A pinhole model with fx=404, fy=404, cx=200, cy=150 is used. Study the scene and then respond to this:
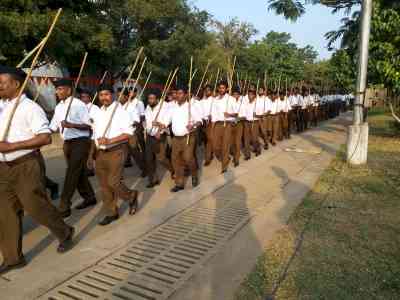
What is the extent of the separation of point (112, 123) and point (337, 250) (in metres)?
3.04

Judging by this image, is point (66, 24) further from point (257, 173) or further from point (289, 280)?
point (289, 280)

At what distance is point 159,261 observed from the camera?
13.2 feet

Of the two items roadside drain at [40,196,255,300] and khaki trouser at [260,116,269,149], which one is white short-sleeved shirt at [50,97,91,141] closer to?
roadside drain at [40,196,255,300]

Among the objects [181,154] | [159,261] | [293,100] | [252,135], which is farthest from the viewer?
[293,100]

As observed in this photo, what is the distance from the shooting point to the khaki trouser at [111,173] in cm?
505

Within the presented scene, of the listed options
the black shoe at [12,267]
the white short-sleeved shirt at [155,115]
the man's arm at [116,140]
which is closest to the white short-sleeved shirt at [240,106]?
the white short-sleeved shirt at [155,115]

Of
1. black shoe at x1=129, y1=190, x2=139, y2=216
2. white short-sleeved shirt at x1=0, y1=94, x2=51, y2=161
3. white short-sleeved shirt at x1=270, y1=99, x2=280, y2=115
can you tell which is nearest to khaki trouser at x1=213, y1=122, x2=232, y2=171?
black shoe at x1=129, y1=190, x2=139, y2=216

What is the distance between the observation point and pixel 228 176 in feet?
26.1

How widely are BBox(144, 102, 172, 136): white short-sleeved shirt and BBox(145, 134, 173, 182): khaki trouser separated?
13 centimetres

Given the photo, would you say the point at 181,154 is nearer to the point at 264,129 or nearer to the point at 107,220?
the point at 107,220

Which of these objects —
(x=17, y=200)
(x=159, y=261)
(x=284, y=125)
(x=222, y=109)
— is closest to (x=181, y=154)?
(x=222, y=109)

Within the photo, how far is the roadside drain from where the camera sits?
11.2 feet

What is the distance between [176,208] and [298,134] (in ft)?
36.5

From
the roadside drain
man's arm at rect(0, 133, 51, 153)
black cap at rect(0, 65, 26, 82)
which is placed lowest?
the roadside drain
